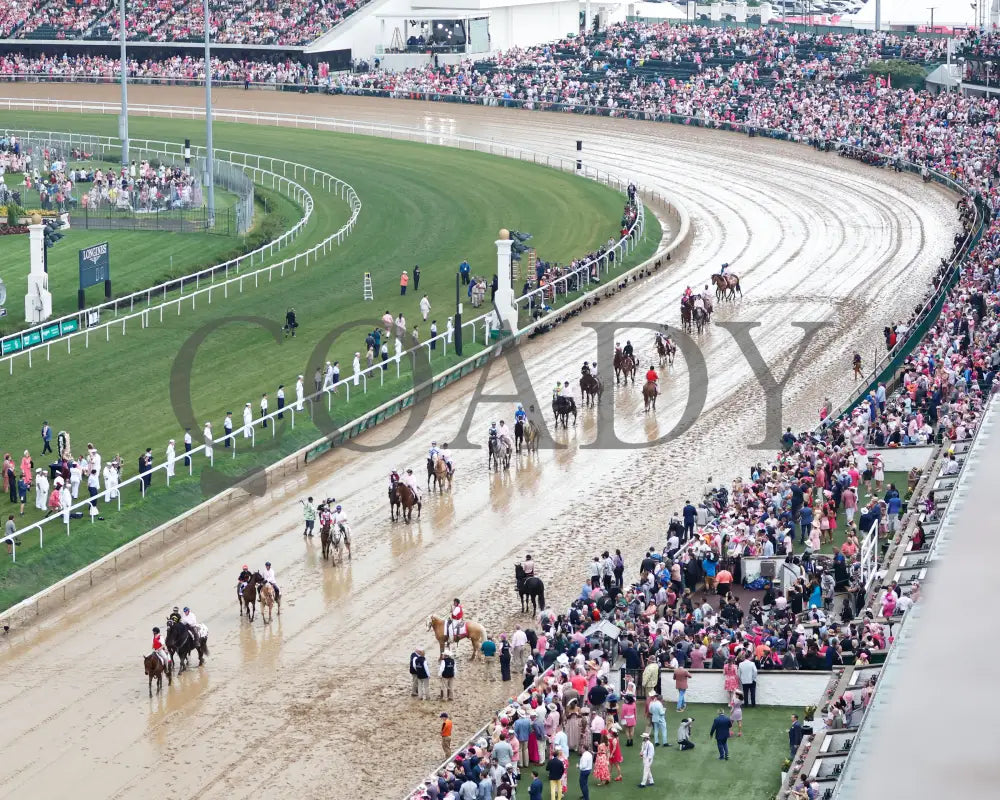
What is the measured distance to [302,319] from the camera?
3656 centimetres

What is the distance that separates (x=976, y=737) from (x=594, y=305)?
3716 cm

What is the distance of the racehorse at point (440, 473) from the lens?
26344mm

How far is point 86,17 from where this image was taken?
79.0 metres

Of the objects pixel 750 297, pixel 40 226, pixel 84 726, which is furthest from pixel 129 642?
pixel 750 297

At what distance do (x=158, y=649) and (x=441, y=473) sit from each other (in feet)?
27.1

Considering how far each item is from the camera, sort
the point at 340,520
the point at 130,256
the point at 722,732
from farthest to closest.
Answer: the point at 130,256 < the point at 340,520 < the point at 722,732

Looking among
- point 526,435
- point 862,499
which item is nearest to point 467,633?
point 862,499

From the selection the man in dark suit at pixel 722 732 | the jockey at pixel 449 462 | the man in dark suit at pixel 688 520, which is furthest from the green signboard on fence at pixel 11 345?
the man in dark suit at pixel 722 732

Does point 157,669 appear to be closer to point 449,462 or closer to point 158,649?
point 158,649

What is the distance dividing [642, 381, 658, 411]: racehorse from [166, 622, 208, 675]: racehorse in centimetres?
1294

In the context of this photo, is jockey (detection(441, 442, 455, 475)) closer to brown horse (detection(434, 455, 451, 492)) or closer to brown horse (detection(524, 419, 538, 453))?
brown horse (detection(434, 455, 451, 492))

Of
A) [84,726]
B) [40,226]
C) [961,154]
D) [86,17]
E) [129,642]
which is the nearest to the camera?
[84,726]

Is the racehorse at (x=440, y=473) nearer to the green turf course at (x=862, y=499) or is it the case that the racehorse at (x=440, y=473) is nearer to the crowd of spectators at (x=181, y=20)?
the green turf course at (x=862, y=499)

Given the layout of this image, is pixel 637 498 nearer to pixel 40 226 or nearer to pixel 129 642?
pixel 129 642
